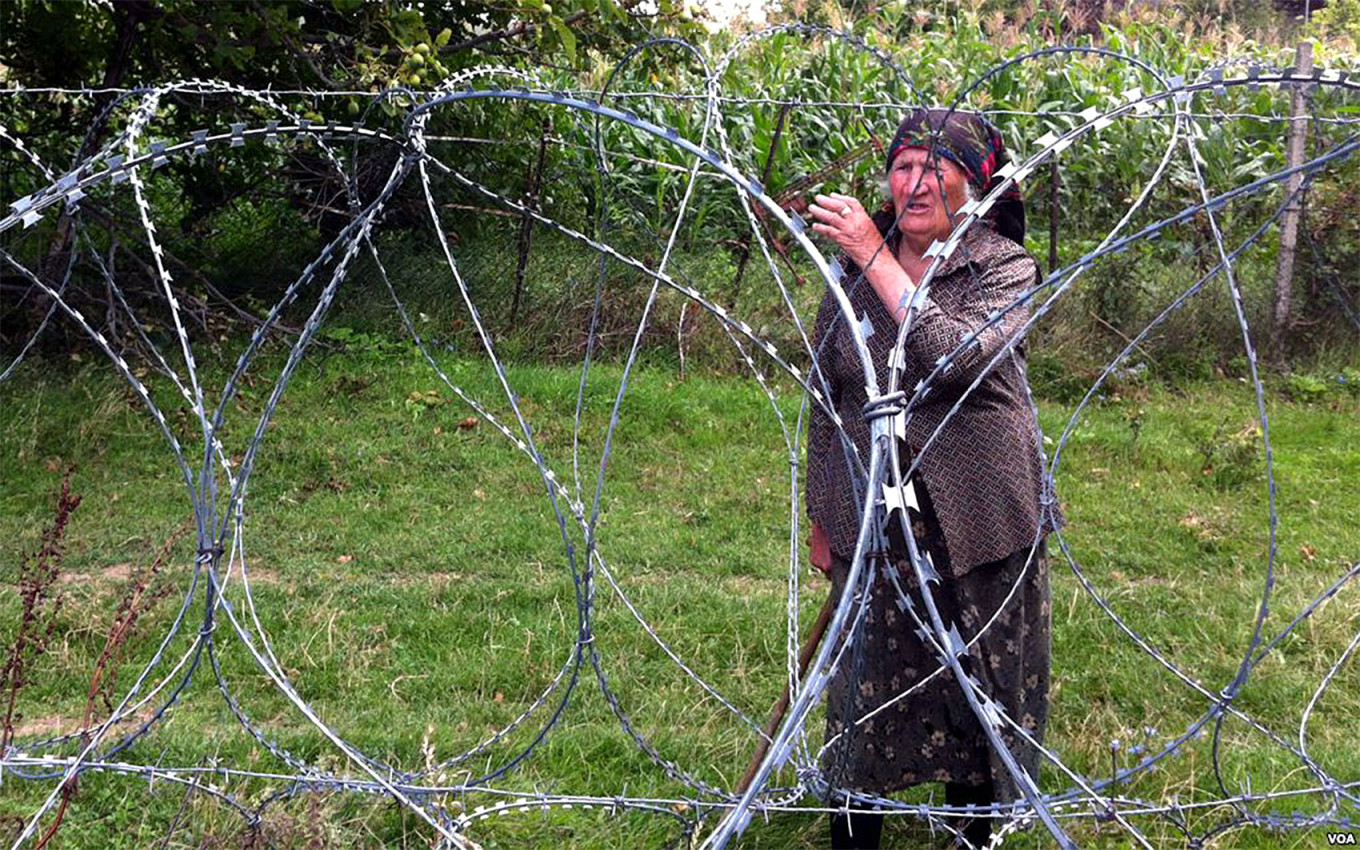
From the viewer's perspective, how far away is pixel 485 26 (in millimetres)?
5840

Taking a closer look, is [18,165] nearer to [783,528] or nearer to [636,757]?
[783,528]

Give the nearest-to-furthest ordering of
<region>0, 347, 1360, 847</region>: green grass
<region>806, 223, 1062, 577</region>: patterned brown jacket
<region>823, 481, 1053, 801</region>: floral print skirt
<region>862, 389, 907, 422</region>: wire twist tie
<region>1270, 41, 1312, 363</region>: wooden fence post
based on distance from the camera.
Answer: <region>862, 389, 907, 422</region>: wire twist tie → <region>806, 223, 1062, 577</region>: patterned brown jacket → <region>823, 481, 1053, 801</region>: floral print skirt → <region>0, 347, 1360, 847</region>: green grass → <region>1270, 41, 1312, 363</region>: wooden fence post

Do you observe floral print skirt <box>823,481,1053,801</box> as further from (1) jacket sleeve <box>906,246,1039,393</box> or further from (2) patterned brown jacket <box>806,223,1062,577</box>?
(1) jacket sleeve <box>906,246,1039,393</box>

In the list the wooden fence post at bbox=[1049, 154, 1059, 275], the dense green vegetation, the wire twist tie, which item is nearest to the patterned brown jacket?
the wire twist tie

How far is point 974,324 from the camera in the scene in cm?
234

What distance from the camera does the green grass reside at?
10.1 ft

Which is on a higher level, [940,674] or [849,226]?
[849,226]

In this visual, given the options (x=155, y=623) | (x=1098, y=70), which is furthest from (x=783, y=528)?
(x=1098, y=70)

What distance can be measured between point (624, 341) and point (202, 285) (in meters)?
2.03

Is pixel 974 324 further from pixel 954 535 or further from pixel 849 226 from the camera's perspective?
pixel 954 535

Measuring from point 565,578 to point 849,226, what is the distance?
2.40 m

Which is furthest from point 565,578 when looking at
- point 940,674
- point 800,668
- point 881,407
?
point 881,407

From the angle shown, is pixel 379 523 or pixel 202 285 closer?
pixel 379 523

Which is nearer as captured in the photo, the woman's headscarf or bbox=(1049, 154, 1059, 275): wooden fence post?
the woman's headscarf
